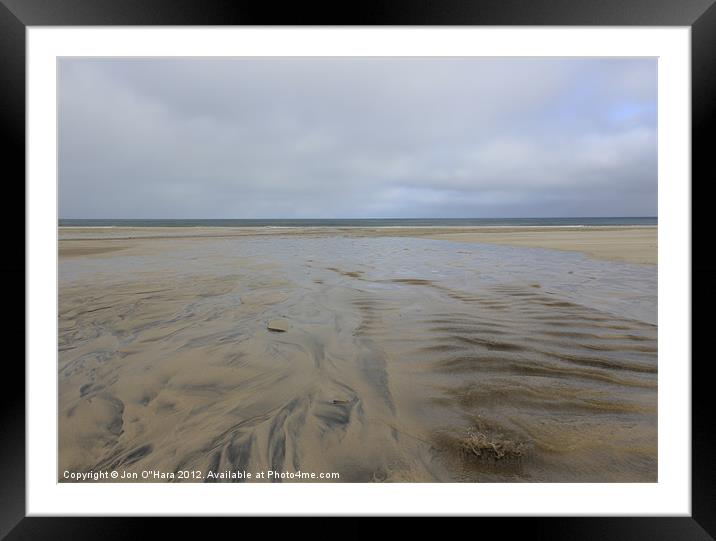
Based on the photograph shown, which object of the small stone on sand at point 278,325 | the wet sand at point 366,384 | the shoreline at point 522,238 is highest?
the shoreline at point 522,238

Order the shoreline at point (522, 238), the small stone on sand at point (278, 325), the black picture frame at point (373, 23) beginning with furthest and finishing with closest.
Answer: the shoreline at point (522, 238)
the small stone on sand at point (278, 325)
the black picture frame at point (373, 23)

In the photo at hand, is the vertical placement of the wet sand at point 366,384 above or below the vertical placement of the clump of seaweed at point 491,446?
above

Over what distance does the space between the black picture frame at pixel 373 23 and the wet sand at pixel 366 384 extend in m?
0.18

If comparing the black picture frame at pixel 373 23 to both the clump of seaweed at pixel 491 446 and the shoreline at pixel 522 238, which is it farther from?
the shoreline at pixel 522 238


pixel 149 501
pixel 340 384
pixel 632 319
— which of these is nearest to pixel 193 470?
pixel 149 501

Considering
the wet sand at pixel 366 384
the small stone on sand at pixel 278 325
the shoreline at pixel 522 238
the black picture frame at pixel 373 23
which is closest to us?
the black picture frame at pixel 373 23

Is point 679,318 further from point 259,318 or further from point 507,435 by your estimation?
point 259,318

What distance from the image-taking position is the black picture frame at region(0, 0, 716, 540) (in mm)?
1293

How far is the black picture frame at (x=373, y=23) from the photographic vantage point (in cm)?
129

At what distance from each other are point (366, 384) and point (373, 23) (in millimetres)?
1828

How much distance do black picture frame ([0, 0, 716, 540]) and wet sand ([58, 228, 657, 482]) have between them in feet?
0.59

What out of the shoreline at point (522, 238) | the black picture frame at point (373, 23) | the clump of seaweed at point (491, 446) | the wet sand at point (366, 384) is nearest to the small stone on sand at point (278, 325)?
the wet sand at point (366, 384)

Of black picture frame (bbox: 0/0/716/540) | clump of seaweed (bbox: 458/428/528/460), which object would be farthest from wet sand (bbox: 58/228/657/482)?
black picture frame (bbox: 0/0/716/540)

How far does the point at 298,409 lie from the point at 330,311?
1.68 metres
